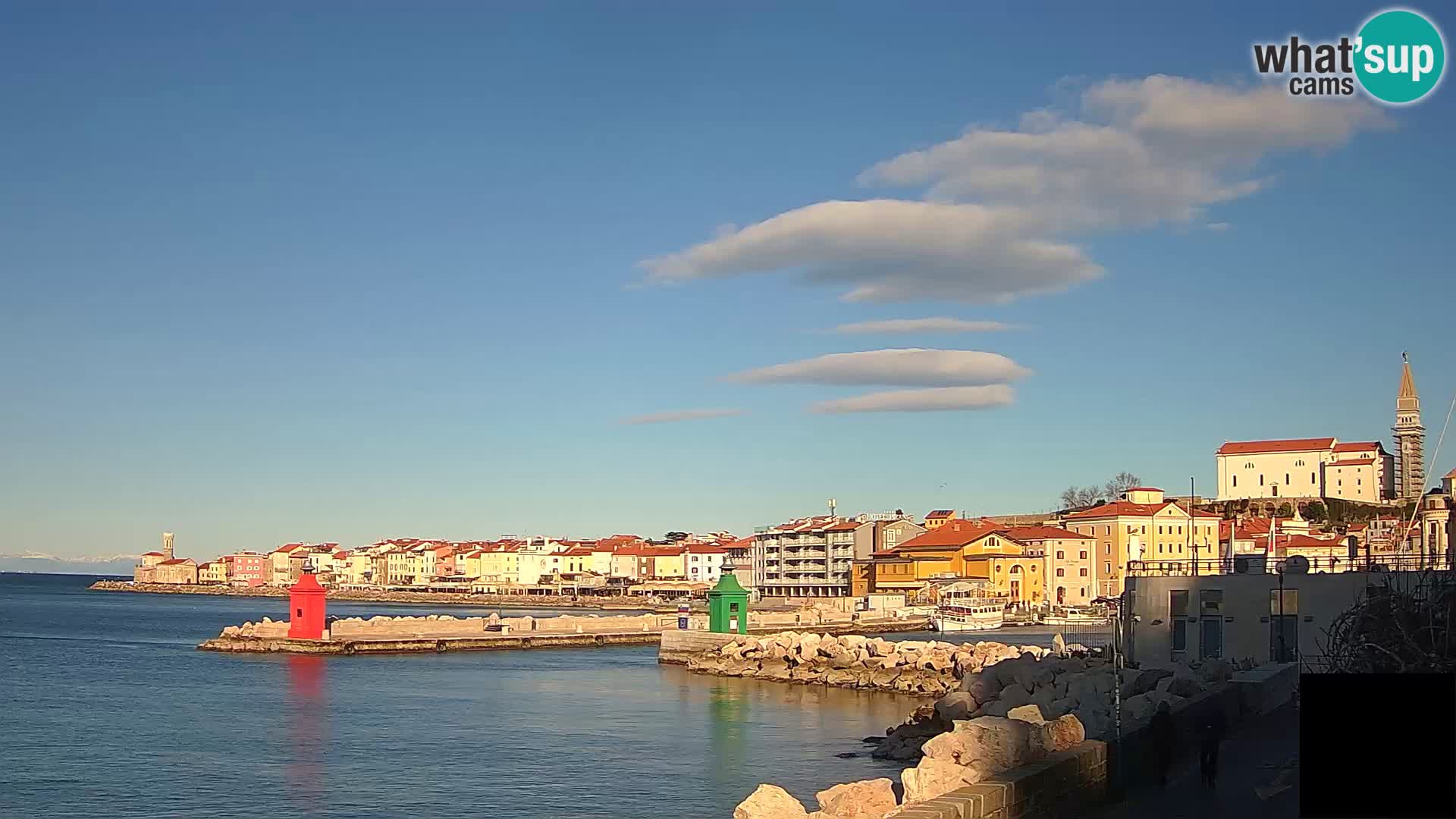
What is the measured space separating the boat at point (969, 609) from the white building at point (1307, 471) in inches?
1568

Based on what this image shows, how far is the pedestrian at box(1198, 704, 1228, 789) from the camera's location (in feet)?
44.5

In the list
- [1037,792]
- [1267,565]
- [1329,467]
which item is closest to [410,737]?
[1267,565]

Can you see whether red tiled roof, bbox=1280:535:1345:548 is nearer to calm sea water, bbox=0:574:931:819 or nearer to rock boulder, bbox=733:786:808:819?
calm sea water, bbox=0:574:931:819

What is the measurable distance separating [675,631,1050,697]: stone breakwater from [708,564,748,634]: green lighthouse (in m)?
3.48

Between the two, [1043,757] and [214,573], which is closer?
[1043,757]

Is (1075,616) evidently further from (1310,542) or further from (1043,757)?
(1043,757)

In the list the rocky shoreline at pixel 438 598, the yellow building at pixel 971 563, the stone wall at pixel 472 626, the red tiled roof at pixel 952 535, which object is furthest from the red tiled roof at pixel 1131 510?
the stone wall at pixel 472 626

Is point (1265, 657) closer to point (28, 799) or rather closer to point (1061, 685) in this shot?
point (1061, 685)

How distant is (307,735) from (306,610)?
27326 mm

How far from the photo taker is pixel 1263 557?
27.1 m

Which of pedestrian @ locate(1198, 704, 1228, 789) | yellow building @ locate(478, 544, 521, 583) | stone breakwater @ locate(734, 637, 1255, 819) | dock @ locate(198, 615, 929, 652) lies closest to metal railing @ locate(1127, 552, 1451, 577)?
stone breakwater @ locate(734, 637, 1255, 819)

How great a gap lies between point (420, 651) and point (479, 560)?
95.7 m

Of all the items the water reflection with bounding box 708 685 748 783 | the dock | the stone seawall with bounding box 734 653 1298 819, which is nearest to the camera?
the stone seawall with bounding box 734 653 1298 819

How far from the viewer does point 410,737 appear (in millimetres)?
27875
